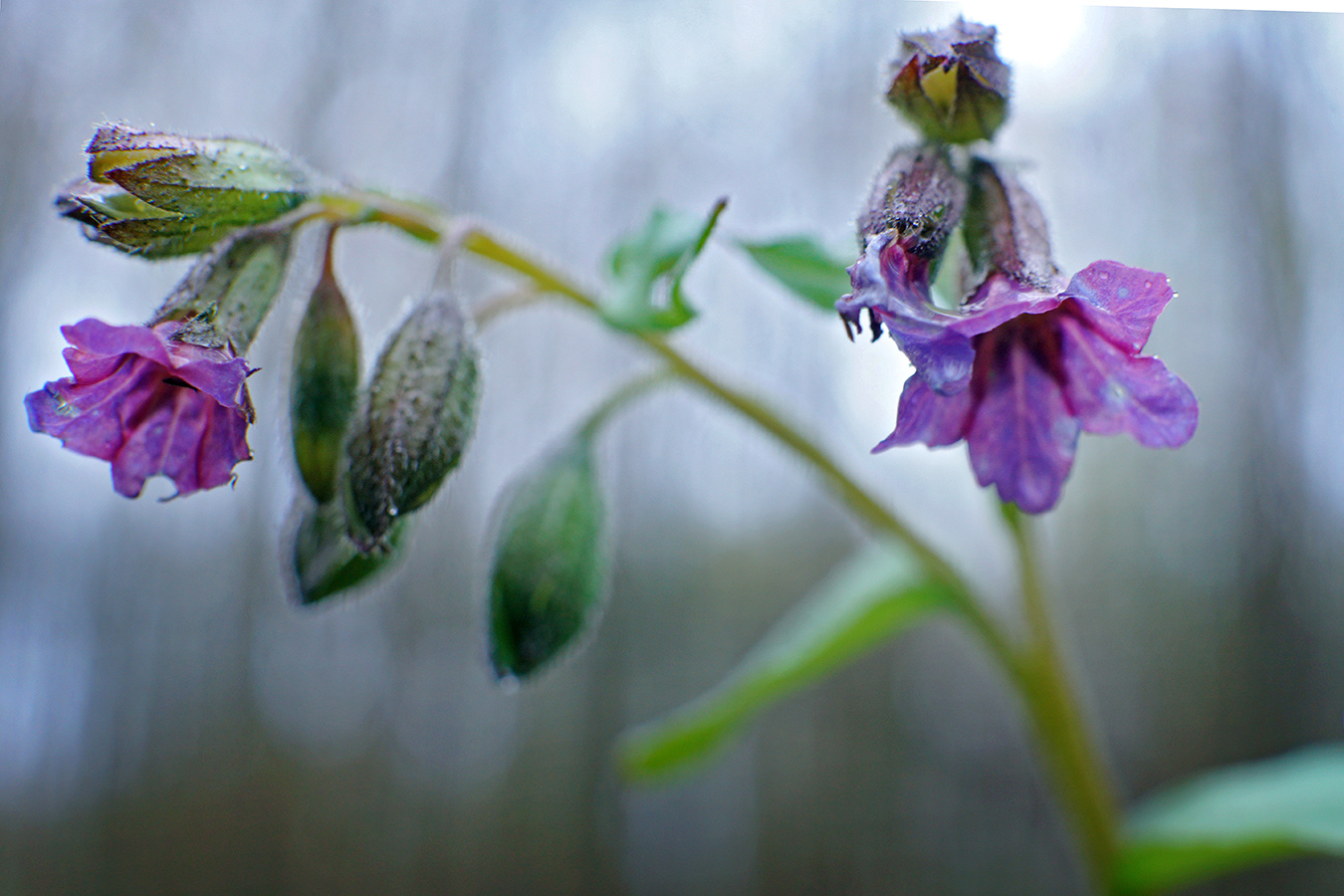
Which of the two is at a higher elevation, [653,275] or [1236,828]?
[653,275]

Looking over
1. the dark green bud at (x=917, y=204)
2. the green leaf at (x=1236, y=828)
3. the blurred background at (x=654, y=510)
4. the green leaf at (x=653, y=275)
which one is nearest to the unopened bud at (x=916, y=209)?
the dark green bud at (x=917, y=204)

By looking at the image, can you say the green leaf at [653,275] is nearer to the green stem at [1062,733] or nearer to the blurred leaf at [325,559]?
the blurred leaf at [325,559]

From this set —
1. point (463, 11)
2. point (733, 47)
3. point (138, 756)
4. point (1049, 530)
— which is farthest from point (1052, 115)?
point (138, 756)

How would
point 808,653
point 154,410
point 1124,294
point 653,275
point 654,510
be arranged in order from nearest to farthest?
point 1124,294
point 154,410
point 653,275
point 808,653
point 654,510

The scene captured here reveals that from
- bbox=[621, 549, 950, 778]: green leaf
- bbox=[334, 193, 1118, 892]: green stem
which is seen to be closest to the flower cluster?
bbox=[334, 193, 1118, 892]: green stem

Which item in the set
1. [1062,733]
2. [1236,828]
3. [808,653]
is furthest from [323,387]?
[1236,828]

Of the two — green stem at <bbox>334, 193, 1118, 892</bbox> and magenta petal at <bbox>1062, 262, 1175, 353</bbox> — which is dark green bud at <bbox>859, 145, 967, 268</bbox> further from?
green stem at <bbox>334, 193, 1118, 892</bbox>

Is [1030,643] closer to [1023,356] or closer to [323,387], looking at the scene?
[1023,356]

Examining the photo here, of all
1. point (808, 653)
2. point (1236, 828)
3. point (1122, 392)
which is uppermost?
point (1122, 392)
